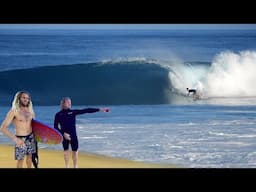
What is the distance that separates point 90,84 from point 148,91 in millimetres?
716

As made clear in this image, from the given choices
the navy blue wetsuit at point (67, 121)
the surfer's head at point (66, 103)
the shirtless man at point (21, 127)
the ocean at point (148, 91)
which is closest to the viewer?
the shirtless man at point (21, 127)

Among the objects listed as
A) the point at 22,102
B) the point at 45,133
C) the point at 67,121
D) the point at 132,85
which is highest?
the point at 132,85

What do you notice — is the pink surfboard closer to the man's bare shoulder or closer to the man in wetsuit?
the man in wetsuit

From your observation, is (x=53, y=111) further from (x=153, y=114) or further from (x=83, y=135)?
(x=153, y=114)

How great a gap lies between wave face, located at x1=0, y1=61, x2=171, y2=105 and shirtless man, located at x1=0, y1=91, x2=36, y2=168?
1.92 ft

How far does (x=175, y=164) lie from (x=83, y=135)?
0.93 m

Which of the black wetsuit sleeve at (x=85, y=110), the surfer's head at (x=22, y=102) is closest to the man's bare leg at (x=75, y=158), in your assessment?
the black wetsuit sleeve at (x=85, y=110)

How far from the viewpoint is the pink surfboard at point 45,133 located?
689 cm

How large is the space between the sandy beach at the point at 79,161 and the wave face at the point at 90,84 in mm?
543

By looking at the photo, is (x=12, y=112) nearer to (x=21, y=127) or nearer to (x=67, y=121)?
(x=21, y=127)

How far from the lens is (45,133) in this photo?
273 inches

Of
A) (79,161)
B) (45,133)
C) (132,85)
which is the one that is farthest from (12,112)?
(132,85)

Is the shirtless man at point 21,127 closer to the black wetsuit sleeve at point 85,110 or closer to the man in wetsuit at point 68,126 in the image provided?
the man in wetsuit at point 68,126

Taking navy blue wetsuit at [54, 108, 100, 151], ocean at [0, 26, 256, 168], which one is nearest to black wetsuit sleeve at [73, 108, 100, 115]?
navy blue wetsuit at [54, 108, 100, 151]
